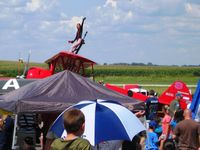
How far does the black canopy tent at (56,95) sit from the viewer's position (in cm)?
895

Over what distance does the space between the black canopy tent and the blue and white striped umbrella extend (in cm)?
283

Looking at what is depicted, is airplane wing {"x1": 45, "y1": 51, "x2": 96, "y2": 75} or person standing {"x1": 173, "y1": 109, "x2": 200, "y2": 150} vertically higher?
airplane wing {"x1": 45, "y1": 51, "x2": 96, "y2": 75}

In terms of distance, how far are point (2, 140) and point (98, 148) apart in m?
4.73

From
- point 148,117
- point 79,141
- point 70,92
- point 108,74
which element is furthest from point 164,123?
point 108,74

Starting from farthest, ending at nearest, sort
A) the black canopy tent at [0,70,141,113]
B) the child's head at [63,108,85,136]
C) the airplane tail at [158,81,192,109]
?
the airplane tail at [158,81,192,109] < the black canopy tent at [0,70,141,113] < the child's head at [63,108,85,136]

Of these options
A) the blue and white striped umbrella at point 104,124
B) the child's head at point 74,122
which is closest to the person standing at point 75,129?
the child's head at point 74,122

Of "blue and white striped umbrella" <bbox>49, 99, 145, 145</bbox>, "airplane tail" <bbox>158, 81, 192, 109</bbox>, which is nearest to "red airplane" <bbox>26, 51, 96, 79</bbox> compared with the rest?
"airplane tail" <bbox>158, 81, 192, 109</bbox>

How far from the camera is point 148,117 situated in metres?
17.6

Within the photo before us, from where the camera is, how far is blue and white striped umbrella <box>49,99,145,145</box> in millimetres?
5910

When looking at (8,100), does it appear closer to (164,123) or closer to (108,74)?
(164,123)

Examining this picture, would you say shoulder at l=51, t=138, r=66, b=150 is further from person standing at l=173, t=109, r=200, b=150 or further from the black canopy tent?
the black canopy tent

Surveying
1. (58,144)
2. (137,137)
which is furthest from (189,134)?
(58,144)

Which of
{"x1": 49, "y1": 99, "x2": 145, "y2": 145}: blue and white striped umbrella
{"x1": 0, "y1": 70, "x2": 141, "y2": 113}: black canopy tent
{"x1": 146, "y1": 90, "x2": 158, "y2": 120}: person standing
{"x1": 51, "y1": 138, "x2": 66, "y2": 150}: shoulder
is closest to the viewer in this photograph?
{"x1": 51, "y1": 138, "x2": 66, "y2": 150}: shoulder

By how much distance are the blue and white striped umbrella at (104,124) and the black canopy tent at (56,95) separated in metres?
2.83
